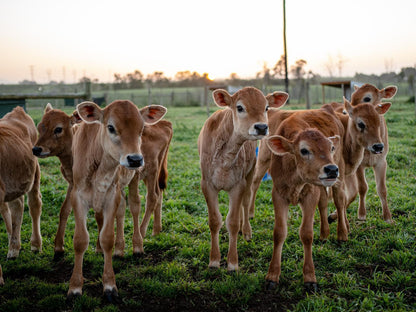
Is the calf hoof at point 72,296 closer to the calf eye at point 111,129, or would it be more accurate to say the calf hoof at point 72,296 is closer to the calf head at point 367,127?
the calf eye at point 111,129

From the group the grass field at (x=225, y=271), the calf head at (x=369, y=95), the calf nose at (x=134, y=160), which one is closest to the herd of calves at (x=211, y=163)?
the calf nose at (x=134, y=160)

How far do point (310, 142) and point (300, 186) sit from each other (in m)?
0.55

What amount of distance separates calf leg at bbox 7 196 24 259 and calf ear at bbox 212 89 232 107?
10.6 feet

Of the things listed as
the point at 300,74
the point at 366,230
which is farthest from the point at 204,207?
the point at 300,74

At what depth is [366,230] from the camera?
576 cm

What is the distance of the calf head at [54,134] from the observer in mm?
5191

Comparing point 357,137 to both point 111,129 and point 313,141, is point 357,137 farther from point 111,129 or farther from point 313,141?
point 111,129

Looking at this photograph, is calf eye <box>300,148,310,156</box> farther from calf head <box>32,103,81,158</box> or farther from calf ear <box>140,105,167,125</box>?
calf head <box>32,103,81,158</box>

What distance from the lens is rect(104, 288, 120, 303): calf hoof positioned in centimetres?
406

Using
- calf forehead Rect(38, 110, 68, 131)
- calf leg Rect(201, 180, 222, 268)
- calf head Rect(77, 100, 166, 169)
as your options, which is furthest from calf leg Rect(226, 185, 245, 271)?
calf forehead Rect(38, 110, 68, 131)

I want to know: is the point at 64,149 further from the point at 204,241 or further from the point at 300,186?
the point at 300,186

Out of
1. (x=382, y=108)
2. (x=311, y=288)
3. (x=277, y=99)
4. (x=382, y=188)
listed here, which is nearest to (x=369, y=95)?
(x=382, y=108)

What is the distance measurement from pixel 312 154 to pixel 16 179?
3.79 metres

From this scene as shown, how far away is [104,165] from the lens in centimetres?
436
